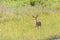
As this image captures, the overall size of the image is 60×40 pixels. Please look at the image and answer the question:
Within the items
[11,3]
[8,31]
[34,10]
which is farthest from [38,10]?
[8,31]

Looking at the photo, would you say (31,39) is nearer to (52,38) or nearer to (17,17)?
(52,38)

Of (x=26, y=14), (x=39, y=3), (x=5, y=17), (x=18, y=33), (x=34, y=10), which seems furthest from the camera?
(x=39, y=3)

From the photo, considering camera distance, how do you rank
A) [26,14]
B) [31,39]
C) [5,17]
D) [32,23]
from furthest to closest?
[26,14] → [5,17] → [32,23] → [31,39]

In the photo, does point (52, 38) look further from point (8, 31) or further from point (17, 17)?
point (17, 17)

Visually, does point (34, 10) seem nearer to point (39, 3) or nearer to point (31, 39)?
point (39, 3)

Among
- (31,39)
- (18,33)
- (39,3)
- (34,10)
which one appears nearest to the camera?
(31,39)

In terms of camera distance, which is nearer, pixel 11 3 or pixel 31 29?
pixel 31 29

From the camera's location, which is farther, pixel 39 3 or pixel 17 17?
pixel 39 3

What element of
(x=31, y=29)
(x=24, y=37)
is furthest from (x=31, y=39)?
(x=31, y=29)

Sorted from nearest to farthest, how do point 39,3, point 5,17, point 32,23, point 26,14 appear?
point 32,23 → point 5,17 → point 26,14 → point 39,3
